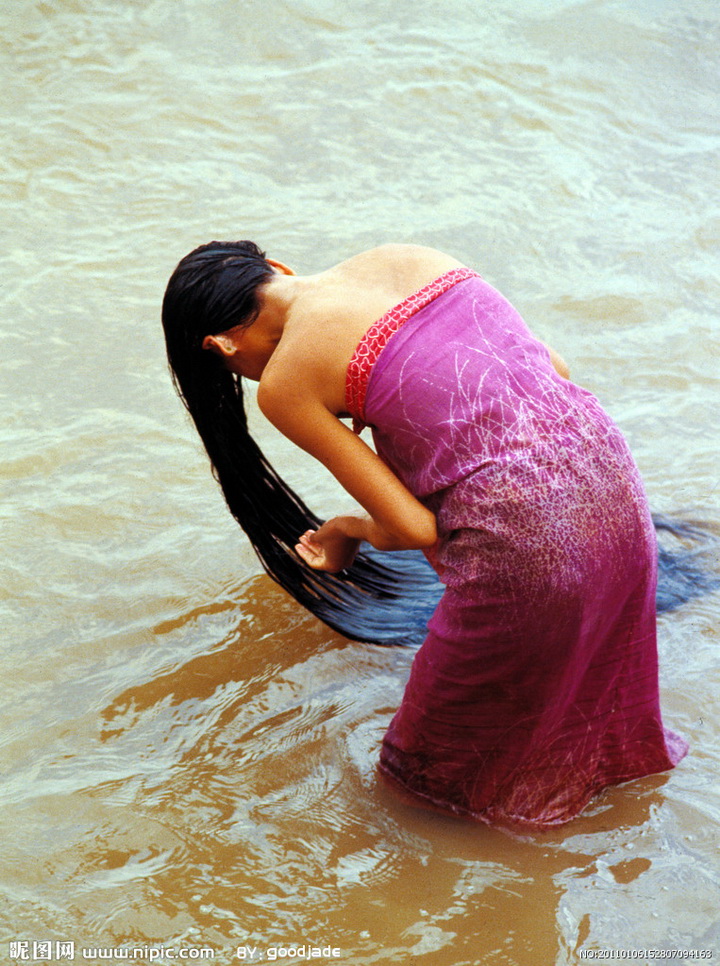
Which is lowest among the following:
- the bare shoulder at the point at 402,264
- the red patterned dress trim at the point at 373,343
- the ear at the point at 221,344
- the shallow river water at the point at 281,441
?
the shallow river water at the point at 281,441

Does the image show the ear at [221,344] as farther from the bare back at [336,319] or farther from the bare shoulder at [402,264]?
the bare shoulder at [402,264]

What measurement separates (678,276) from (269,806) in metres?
3.80

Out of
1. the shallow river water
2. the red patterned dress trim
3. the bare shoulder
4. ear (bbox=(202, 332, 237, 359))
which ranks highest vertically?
the bare shoulder

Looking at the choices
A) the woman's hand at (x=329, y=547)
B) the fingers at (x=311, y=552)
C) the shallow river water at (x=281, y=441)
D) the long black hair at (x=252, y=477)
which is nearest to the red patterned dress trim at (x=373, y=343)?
the long black hair at (x=252, y=477)

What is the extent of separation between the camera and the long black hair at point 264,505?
242cm

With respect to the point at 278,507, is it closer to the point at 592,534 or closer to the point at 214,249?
the point at 214,249

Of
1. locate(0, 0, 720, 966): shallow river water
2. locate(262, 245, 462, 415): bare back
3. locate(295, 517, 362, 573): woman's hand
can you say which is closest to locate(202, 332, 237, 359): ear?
locate(262, 245, 462, 415): bare back

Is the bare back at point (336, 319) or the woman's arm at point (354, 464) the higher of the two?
the bare back at point (336, 319)

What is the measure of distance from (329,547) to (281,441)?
1.78 metres

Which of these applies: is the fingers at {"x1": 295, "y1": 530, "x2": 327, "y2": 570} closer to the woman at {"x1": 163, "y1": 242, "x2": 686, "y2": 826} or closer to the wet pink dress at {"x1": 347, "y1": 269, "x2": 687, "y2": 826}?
the woman at {"x1": 163, "y1": 242, "x2": 686, "y2": 826}

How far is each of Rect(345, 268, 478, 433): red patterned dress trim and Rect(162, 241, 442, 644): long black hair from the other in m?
0.29

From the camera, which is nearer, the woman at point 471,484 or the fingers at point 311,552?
the woman at point 471,484

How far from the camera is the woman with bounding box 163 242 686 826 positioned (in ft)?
7.47

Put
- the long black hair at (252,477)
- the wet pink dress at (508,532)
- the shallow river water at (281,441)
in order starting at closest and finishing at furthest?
the wet pink dress at (508,532) → the long black hair at (252,477) → the shallow river water at (281,441)
